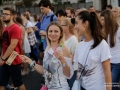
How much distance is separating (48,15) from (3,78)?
67.3 inches

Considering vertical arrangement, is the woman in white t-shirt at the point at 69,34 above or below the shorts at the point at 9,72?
above

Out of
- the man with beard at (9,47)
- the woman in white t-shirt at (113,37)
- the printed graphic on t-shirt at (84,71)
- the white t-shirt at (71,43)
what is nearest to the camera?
the printed graphic on t-shirt at (84,71)

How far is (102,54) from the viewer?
251cm

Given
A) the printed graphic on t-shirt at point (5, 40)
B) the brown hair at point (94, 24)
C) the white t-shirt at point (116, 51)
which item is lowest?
the white t-shirt at point (116, 51)

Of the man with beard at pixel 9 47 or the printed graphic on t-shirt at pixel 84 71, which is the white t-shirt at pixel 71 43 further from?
the printed graphic on t-shirt at pixel 84 71

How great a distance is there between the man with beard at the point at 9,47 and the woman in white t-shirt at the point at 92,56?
6.14ft

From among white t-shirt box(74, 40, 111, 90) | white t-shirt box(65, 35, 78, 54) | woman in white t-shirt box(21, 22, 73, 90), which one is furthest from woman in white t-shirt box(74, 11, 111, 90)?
white t-shirt box(65, 35, 78, 54)

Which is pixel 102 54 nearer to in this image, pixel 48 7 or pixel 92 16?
pixel 92 16

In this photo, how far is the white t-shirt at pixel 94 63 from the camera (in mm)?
2531

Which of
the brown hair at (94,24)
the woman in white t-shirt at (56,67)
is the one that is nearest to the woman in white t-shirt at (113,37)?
the woman in white t-shirt at (56,67)

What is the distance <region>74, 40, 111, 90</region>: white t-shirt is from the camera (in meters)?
2.53

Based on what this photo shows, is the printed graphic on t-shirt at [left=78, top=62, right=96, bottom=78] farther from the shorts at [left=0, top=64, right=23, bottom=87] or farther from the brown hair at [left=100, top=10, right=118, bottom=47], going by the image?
the shorts at [left=0, top=64, right=23, bottom=87]

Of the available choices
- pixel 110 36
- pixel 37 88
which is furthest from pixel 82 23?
pixel 37 88

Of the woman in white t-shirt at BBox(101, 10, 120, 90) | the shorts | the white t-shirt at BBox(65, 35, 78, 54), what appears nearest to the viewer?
the woman in white t-shirt at BBox(101, 10, 120, 90)
